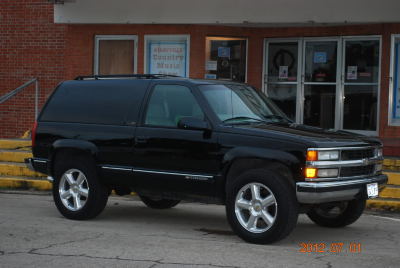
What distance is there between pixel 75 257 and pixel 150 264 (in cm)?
81

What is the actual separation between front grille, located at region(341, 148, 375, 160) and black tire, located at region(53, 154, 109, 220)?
10.4 ft

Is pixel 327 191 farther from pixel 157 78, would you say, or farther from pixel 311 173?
pixel 157 78

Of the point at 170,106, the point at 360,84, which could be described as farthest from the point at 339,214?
the point at 360,84

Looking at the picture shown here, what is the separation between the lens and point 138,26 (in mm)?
16594

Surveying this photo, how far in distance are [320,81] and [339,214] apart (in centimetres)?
734

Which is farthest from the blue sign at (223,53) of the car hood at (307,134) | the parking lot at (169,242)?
the car hood at (307,134)

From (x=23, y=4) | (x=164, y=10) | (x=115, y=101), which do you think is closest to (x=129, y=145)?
(x=115, y=101)

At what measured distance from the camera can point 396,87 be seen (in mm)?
14992

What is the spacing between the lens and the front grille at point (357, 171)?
25.1 ft

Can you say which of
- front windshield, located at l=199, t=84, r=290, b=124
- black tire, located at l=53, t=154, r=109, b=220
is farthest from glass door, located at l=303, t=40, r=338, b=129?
black tire, located at l=53, t=154, r=109, b=220

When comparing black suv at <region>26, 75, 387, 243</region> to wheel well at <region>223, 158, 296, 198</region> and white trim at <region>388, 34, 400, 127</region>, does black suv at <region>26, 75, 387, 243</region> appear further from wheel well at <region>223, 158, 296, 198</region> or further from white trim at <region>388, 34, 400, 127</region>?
white trim at <region>388, 34, 400, 127</region>

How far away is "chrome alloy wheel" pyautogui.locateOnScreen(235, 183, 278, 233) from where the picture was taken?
7.52m

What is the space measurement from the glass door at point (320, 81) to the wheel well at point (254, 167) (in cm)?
821

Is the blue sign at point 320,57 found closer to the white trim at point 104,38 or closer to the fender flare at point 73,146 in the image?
the white trim at point 104,38
